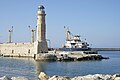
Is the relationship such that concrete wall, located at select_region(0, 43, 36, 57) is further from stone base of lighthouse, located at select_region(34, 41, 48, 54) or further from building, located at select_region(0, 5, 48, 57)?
stone base of lighthouse, located at select_region(34, 41, 48, 54)

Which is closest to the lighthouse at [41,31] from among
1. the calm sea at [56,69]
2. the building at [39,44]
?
the building at [39,44]

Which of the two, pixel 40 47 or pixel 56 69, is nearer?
pixel 56 69

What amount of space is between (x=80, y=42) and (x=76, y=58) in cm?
703

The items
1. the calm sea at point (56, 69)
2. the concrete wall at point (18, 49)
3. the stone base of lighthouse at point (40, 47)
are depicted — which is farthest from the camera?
the concrete wall at point (18, 49)

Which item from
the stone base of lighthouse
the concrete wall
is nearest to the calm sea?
the stone base of lighthouse

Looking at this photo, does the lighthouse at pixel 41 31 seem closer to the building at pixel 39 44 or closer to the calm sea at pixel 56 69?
the building at pixel 39 44

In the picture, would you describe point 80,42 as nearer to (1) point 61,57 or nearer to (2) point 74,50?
(2) point 74,50

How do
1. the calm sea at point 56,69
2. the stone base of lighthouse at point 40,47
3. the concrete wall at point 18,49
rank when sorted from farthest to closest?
the concrete wall at point 18,49
the stone base of lighthouse at point 40,47
the calm sea at point 56,69

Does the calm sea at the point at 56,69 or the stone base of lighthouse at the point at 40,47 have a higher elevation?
the stone base of lighthouse at the point at 40,47

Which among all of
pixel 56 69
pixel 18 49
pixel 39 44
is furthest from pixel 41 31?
pixel 56 69

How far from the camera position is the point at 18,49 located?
58531 mm

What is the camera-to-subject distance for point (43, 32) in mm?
53281

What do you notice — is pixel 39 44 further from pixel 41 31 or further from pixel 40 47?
pixel 41 31

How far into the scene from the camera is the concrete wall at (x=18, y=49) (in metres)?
54.9
